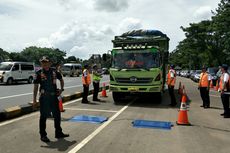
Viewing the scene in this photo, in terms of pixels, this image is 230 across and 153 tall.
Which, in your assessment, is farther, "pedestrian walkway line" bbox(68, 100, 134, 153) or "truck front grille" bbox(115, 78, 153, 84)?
"truck front grille" bbox(115, 78, 153, 84)

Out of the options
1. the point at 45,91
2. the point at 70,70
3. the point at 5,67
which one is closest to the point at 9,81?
the point at 5,67

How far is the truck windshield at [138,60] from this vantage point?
A: 14.1 meters

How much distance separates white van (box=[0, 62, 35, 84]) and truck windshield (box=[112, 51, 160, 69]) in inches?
605

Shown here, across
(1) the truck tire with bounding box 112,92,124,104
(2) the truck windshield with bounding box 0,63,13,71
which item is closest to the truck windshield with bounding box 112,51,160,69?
(1) the truck tire with bounding box 112,92,124,104

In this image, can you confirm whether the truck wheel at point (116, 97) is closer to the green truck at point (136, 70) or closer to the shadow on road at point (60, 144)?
the green truck at point (136, 70)

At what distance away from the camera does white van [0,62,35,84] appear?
26.8 metres

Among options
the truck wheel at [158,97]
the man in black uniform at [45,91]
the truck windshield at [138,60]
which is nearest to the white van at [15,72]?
the truck windshield at [138,60]

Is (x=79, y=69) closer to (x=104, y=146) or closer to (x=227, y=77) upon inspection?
(x=227, y=77)

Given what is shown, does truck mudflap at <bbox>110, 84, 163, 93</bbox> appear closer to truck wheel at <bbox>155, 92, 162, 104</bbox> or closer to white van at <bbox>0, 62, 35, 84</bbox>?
truck wheel at <bbox>155, 92, 162, 104</bbox>

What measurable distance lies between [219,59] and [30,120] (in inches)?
1913

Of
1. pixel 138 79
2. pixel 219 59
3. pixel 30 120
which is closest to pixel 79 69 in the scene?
pixel 219 59

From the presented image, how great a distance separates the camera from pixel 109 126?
8719mm

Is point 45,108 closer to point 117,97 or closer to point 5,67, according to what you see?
point 117,97

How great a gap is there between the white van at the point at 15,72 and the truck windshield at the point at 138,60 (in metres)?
15.4
